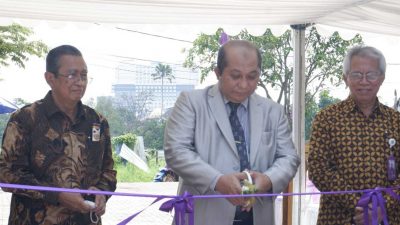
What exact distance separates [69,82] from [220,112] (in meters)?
0.81

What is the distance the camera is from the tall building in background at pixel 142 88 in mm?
24562

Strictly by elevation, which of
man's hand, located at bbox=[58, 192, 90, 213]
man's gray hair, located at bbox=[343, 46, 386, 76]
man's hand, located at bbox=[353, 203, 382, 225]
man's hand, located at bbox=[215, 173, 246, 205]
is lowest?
man's hand, located at bbox=[353, 203, 382, 225]

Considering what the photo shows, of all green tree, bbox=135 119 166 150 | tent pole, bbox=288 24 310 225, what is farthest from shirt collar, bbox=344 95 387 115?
green tree, bbox=135 119 166 150

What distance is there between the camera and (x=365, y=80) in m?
3.01

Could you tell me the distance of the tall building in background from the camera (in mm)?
24562

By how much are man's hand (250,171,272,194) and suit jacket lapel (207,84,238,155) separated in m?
0.16

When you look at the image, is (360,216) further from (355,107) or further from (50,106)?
(50,106)

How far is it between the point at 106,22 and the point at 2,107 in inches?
537

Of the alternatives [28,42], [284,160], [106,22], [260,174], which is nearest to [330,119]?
[284,160]

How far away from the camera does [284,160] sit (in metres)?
2.76

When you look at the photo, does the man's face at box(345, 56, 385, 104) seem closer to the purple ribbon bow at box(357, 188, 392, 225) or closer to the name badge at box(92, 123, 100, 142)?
the purple ribbon bow at box(357, 188, 392, 225)

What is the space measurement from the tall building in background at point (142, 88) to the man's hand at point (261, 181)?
20.8m

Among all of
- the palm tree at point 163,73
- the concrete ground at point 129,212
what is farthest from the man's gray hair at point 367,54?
the palm tree at point 163,73

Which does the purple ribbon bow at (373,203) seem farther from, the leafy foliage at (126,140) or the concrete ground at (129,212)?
the leafy foliage at (126,140)
